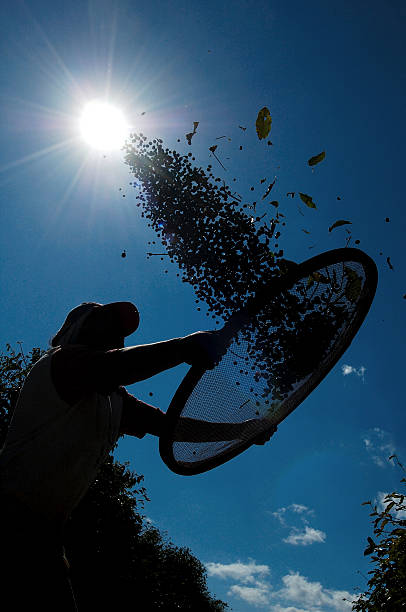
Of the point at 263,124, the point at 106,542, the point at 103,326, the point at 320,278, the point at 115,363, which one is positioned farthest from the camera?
the point at 106,542

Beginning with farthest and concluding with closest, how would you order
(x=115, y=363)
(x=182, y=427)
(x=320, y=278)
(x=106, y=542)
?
(x=106, y=542) → (x=320, y=278) → (x=182, y=427) → (x=115, y=363)

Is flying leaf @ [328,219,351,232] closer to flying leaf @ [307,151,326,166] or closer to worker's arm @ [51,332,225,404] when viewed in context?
flying leaf @ [307,151,326,166]

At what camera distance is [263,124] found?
3.92 m

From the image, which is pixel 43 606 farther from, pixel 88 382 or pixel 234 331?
pixel 234 331

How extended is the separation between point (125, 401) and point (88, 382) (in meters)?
0.89

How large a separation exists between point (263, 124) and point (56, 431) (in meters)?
3.52

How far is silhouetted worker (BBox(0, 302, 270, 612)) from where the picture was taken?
1454 millimetres

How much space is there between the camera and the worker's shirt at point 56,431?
1.58 meters

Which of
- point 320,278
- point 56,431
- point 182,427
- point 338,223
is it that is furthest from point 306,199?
point 56,431

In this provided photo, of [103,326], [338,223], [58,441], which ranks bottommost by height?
[58,441]

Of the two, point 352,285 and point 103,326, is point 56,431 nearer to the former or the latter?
point 103,326

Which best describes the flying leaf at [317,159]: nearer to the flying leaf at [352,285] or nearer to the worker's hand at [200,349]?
the flying leaf at [352,285]

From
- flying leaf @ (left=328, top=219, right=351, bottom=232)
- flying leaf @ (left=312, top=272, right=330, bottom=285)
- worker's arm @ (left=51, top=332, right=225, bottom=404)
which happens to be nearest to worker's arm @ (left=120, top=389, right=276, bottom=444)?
worker's arm @ (left=51, top=332, right=225, bottom=404)

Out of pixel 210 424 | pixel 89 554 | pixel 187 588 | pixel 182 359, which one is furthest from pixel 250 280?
pixel 187 588
